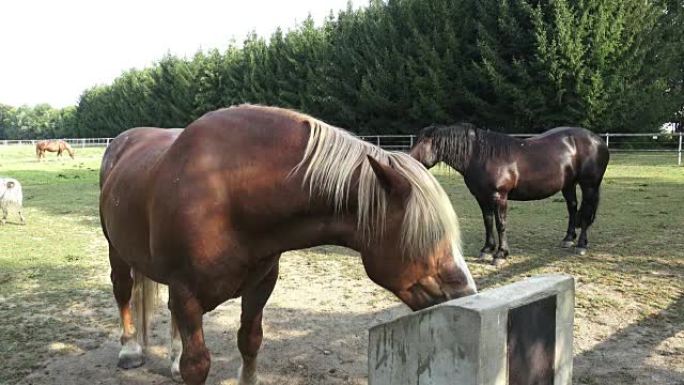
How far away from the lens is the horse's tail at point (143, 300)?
3590 millimetres

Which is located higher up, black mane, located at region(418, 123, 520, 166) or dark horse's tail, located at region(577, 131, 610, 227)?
black mane, located at region(418, 123, 520, 166)

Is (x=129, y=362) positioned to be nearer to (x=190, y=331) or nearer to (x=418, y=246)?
(x=190, y=331)

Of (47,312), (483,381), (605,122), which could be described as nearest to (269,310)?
(47,312)

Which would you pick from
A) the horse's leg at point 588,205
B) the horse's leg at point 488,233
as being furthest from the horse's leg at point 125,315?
the horse's leg at point 588,205

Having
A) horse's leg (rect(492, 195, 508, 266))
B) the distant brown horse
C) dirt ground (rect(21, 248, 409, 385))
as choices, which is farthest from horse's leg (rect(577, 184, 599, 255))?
the distant brown horse

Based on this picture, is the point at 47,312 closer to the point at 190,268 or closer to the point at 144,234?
the point at 144,234

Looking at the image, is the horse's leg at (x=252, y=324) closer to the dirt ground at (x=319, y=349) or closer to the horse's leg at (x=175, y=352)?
the dirt ground at (x=319, y=349)

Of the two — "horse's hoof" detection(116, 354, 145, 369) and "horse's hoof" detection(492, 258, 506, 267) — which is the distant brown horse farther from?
"horse's hoof" detection(116, 354, 145, 369)

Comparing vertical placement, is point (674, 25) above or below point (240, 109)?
above

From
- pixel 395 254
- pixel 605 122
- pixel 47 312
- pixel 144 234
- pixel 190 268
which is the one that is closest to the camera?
pixel 395 254

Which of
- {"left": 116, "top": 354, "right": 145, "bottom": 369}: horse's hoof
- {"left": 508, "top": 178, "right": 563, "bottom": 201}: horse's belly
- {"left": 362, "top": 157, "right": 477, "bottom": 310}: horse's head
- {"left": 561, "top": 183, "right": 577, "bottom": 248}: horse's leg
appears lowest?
{"left": 116, "top": 354, "right": 145, "bottom": 369}: horse's hoof

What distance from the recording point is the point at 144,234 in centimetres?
264

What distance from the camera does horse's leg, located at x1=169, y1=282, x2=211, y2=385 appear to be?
91.4 inches

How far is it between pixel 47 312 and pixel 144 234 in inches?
107
